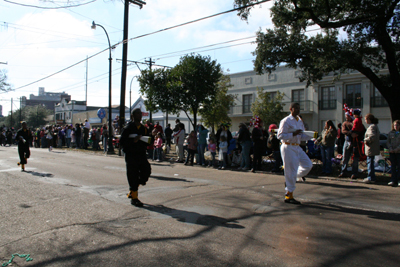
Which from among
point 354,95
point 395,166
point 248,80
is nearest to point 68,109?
point 248,80

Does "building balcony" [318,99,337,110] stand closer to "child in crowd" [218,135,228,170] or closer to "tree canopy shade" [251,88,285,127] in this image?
"tree canopy shade" [251,88,285,127]

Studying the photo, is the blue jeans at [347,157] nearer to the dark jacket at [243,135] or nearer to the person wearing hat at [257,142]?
A: the person wearing hat at [257,142]

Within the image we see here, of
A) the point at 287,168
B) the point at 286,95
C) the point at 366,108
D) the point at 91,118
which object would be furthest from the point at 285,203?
the point at 91,118

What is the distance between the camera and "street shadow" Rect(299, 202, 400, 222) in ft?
18.0

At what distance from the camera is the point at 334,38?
16891 mm

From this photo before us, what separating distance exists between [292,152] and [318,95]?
99.9ft

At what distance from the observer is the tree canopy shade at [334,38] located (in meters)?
14.7

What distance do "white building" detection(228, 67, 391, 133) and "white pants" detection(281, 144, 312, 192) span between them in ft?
91.4

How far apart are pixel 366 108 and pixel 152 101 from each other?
73.8ft

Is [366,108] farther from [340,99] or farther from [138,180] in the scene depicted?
[138,180]

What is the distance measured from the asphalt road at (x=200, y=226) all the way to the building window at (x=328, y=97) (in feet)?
89.5

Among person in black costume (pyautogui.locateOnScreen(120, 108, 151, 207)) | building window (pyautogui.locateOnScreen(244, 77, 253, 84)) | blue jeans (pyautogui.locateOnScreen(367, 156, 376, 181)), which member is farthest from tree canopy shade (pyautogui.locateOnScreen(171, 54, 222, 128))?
building window (pyautogui.locateOnScreen(244, 77, 253, 84))

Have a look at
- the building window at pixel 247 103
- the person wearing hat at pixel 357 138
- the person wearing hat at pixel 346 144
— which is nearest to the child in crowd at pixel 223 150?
the person wearing hat at pixel 346 144

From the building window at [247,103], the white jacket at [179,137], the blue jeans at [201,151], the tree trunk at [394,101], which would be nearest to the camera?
the blue jeans at [201,151]
